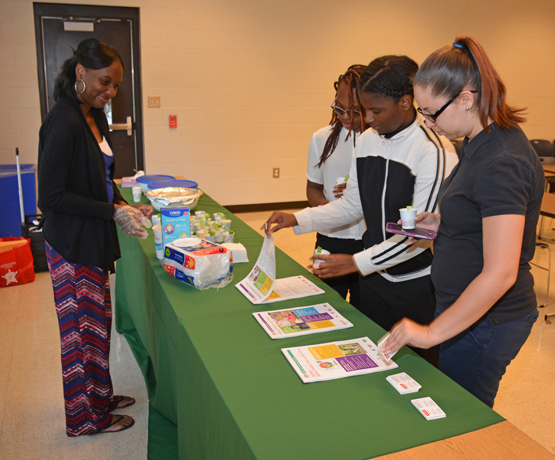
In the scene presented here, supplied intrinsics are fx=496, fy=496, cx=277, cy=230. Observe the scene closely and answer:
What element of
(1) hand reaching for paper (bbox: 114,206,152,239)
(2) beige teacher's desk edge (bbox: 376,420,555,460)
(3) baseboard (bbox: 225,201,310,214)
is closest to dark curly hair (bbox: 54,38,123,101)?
(1) hand reaching for paper (bbox: 114,206,152,239)

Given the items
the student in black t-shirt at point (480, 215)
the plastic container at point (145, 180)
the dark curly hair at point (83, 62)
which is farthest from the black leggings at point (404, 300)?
the plastic container at point (145, 180)

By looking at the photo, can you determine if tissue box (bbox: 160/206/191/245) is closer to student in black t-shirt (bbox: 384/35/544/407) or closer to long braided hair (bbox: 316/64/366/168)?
long braided hair (bbox: 316/64/366/168)

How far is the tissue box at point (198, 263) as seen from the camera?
185cm

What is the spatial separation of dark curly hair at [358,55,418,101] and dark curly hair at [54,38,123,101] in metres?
1.04

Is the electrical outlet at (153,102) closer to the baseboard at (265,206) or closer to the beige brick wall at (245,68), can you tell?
the beige brick wall at (245,68)

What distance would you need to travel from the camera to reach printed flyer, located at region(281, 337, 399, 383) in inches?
51.1

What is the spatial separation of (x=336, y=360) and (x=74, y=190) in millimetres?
1296

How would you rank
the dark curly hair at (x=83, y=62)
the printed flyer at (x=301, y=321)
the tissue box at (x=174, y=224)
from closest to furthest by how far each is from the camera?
the printed flyer at (x=301, y=321)
the dark curly hair at (x=83, y=62)
the tissue box at (x=174, y=224)

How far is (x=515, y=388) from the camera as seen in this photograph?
8.97ft

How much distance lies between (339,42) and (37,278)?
184 inches

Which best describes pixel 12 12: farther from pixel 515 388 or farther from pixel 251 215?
pixel 515 388

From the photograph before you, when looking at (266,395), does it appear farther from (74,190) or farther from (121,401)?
(121,401)

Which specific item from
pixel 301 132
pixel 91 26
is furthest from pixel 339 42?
pixel 91 26

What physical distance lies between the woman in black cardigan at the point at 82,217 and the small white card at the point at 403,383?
1.33 m
